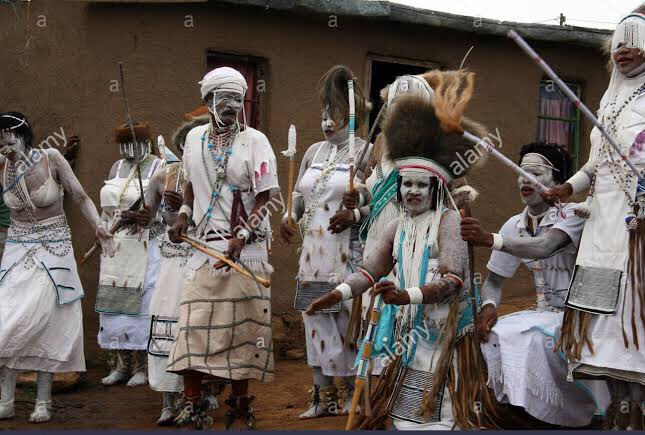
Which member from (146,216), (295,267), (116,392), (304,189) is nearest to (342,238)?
(304,189)

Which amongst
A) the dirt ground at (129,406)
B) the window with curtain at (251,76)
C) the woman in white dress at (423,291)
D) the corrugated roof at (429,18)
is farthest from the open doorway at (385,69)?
the woman in white dress at (423,291)

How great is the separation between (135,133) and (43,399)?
2.80 metres

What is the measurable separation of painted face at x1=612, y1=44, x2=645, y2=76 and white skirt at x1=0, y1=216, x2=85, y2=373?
13.5 ft

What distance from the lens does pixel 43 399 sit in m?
7.47

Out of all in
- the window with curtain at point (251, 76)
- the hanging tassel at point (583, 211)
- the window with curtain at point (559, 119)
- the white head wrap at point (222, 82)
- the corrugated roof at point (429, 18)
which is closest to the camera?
the hanging tassel at point (583, 211)

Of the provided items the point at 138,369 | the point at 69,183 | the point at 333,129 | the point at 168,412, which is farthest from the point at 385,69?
the point at 168,412

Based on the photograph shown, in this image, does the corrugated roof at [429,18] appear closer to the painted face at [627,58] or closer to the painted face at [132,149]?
the painted face at [132,149]

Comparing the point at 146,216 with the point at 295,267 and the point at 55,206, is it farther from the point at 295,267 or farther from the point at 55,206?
the point at 295,267

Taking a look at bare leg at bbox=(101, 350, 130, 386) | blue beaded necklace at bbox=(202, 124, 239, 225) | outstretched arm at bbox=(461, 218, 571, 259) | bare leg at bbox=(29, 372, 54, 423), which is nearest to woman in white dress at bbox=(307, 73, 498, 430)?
outstretched arm at bbox=(461, 218, 571, 259)

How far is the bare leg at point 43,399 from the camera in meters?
7.41

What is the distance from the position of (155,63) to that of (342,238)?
368cm

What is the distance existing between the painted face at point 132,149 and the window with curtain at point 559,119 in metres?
5.34

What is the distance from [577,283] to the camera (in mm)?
5797

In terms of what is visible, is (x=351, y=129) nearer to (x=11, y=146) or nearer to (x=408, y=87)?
(x=408, y=87)
